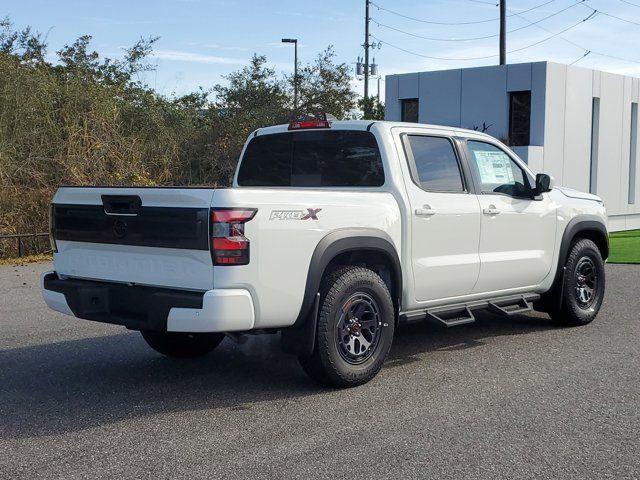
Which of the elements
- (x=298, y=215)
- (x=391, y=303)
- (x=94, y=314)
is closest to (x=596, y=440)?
(x=391, y=303)

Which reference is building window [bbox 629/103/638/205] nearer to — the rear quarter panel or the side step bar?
the side step bar

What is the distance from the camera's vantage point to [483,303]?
707cm

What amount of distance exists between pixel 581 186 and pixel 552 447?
2101cm

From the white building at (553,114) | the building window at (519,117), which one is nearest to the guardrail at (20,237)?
the white building at (553,114)

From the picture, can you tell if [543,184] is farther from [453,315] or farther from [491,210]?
[453,315]

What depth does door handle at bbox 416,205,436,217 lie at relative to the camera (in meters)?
6.38

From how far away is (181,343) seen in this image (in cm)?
679

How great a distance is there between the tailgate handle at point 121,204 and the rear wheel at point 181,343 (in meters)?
A: 1.41

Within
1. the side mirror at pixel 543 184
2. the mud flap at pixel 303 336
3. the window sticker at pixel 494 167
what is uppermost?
the window sticker at pixel 494 167

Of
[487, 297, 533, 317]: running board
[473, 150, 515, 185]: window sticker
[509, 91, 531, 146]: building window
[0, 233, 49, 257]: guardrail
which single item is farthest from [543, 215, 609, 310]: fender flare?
[509, 91, 531, 146]: building window

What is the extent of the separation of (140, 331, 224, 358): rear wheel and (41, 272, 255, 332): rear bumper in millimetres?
1024

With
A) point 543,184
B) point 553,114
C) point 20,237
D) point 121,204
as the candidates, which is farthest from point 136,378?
point 553,114

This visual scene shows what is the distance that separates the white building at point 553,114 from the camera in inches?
902

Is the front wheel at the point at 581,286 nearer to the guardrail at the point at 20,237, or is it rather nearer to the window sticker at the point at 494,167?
the window sticker at the point at 494,167
